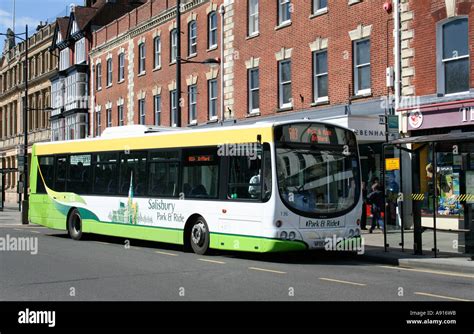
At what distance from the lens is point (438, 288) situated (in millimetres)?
10258

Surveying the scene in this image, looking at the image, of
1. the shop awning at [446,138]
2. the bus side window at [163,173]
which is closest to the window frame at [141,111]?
the bus side window at [163,173]

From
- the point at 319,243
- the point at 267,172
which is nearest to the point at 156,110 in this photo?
the point at 267,172

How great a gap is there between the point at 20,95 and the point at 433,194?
181 feet

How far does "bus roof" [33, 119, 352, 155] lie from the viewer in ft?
45.5

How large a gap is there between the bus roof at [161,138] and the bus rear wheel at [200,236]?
1901 millimetres

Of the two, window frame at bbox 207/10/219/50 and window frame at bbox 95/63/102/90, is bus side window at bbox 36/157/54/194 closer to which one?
window frame at bbox 207/10/219/50

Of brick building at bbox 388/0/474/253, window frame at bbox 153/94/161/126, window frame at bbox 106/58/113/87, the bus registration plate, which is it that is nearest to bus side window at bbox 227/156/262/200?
the bus registration plate

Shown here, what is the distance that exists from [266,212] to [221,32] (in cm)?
1850

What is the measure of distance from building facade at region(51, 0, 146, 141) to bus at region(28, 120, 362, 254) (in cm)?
2970

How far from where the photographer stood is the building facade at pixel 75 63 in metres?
46.9

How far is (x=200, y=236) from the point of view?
15.1 meters

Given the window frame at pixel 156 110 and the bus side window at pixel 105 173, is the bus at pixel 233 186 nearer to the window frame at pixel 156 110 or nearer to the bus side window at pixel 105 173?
the bus side window at pixel 105 173

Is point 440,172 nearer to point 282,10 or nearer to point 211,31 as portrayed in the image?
point 282,10
